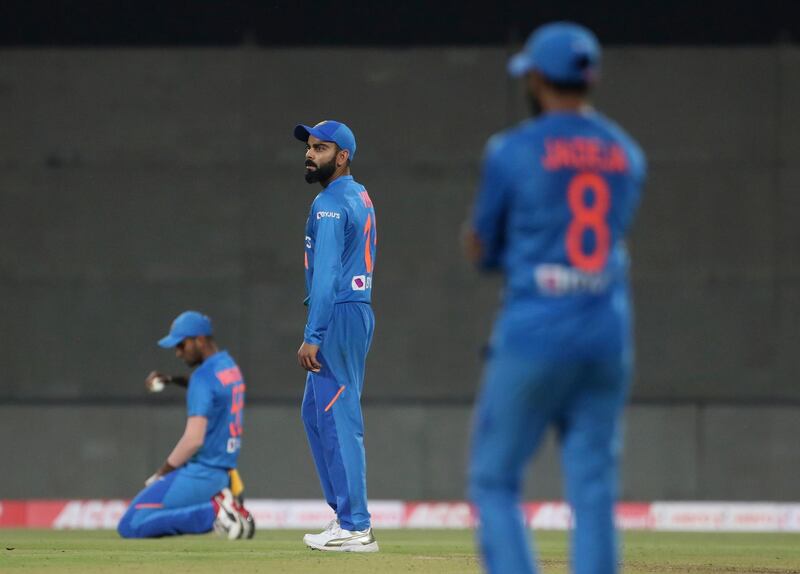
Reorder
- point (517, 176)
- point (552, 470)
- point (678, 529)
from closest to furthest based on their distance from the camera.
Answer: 1. point (517, 176)
2. point (678, 529)
3. point (552, 470)

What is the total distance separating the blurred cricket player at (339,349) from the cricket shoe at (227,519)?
2.94 meters

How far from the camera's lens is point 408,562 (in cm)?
739

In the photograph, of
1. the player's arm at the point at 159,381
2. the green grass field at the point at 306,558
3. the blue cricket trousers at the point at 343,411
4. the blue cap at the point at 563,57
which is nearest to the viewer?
the blue cap at the point at 563,57

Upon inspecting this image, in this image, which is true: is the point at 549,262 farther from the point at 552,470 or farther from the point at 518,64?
the point at 552,470

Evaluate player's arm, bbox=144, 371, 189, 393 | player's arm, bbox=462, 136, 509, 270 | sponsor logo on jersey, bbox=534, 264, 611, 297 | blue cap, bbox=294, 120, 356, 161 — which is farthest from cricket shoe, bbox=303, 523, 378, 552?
player's arm, bbox=144, 371, 189, 393

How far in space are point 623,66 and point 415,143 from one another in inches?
90.1

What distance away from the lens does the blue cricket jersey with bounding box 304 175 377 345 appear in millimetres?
7617

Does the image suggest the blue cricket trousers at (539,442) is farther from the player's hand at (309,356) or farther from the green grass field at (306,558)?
the player's hand at (309,356)

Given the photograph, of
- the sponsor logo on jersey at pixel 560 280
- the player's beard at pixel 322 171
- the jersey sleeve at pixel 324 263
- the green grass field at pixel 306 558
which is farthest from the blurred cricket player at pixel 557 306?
the player's beard at pixel 322 171

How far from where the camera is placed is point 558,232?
4.38 metres

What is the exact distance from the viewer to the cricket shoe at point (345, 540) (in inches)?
307

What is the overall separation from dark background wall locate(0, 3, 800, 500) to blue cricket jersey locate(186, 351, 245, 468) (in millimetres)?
4299

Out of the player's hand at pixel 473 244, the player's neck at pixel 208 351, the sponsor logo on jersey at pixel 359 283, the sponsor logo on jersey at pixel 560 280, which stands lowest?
the player's neck at pixel 208 351

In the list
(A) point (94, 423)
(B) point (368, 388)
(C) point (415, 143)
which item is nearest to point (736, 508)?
(B) point (368, 388)
